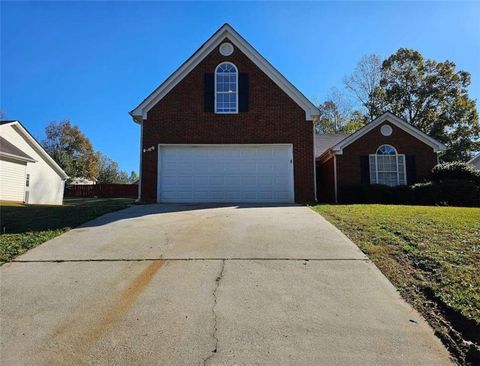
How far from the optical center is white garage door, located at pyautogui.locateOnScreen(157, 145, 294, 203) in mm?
14895

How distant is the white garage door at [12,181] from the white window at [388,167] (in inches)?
796

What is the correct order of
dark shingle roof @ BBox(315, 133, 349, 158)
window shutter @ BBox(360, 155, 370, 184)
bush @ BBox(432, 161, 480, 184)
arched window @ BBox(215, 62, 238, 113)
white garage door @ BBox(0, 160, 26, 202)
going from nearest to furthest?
arched window @ BBox(215, 62, 238, 113), bush @ BBox(432, 161, 480, 184), window shutter @ BBox(360, 155, 370, 184), dark shingle roof @ BBox(315, 133, 349, 158), white garage door @ BBox(0, 160, 26, 202)

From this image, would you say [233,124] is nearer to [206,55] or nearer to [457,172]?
[206,55]

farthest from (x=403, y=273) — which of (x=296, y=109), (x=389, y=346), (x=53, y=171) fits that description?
(x=53, y=171)

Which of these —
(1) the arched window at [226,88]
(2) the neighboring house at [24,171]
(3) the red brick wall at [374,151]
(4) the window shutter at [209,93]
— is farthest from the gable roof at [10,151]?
(3) the red brick wall at [374,151]

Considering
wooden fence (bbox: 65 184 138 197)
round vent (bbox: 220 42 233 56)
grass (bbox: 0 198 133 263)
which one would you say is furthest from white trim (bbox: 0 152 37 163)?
wooden fence (bbox: 65 184 138 197)

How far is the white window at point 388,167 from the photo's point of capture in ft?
56.8

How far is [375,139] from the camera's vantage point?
1741cm

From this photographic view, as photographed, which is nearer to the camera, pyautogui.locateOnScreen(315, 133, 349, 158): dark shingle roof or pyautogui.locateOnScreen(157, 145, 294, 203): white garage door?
pyautogui.locateOnScreen(157, 145, 294, 203): white garage door

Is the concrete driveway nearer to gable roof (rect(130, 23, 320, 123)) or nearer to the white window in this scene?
gable roof (rect(130, 23, 320, 123))

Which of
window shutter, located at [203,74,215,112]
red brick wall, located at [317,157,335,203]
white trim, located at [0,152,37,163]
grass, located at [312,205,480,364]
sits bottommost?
grass, located at [312,205,480,364]

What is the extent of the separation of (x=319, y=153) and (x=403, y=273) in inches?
610

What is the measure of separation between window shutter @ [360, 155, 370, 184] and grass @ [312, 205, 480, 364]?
7940 mm

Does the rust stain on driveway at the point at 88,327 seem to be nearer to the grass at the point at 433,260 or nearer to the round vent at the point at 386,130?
the grass at the point at 433,260
